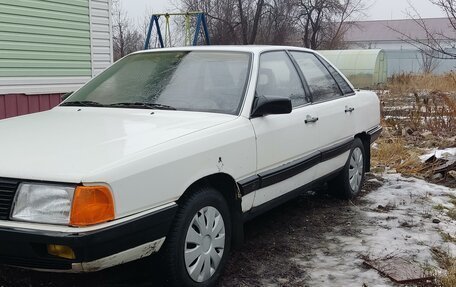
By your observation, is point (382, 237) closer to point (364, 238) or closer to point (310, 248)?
point (364, 238)

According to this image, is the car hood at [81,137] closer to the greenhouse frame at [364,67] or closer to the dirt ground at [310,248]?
the dirt ground at [310,248]

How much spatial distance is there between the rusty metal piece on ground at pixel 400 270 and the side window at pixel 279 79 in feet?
4.59

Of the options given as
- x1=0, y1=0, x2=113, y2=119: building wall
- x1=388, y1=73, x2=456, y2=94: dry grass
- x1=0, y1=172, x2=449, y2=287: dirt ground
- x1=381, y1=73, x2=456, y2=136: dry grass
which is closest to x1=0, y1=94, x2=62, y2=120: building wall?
x1=0, y1=0, x2=113, y2=119: building wall

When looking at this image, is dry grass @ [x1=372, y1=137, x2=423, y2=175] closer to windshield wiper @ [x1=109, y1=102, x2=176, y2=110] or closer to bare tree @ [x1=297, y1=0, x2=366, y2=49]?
windshield wiper @ [x1=109, y1=102, x2=176, y2=110]

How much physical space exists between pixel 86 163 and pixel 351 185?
357 centimetres

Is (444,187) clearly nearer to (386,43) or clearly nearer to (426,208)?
(426,208)

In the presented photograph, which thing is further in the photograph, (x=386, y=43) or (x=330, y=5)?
(x=386, y=43)

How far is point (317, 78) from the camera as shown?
5047 mm

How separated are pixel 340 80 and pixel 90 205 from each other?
3.60 meters

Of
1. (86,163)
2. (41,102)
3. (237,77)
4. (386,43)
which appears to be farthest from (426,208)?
(386,43)

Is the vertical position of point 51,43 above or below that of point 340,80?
above

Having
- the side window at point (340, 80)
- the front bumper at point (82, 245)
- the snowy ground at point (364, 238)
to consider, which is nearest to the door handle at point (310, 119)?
the snowy ground at point (364, 238)

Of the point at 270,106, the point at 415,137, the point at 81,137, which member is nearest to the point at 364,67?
the point at 415,137

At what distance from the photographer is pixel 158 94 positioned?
13.1 ft
